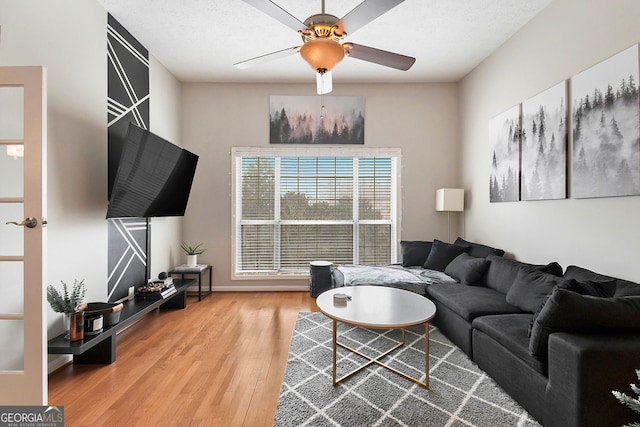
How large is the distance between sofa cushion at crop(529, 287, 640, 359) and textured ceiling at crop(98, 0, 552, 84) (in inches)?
105

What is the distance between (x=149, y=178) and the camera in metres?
3.00

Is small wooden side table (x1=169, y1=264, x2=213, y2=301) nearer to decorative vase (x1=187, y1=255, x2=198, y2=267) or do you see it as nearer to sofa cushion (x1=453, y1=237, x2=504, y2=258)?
decorative vase (x1=187, y1=255, x2=198, y2=267)

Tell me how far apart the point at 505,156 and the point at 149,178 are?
12.7ft

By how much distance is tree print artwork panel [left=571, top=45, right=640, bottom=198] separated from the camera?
2023 millimetres

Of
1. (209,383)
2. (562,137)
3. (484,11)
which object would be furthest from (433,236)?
(209,383)

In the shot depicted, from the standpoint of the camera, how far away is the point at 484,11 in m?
2.89

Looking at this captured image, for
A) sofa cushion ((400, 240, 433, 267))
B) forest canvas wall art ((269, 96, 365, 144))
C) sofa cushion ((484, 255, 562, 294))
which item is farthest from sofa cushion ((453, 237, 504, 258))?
forest canvas wall art ((269, 96, 365, 144))

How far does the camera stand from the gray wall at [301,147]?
179 inches

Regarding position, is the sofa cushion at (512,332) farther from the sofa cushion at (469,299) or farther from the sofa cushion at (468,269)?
the sofa cushion at (468,269)

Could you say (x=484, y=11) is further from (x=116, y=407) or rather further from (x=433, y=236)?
(x=116, y=407)

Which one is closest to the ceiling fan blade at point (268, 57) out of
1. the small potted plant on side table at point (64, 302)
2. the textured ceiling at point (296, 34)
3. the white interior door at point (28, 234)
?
the textured ceiling at point (296, 34)

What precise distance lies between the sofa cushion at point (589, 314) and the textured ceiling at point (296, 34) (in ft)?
8.79

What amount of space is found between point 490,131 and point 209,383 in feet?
13.1

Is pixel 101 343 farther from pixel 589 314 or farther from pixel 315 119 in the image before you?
pixel 315 119
